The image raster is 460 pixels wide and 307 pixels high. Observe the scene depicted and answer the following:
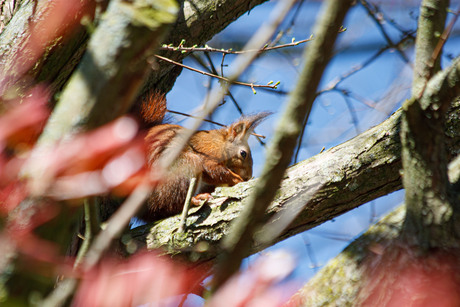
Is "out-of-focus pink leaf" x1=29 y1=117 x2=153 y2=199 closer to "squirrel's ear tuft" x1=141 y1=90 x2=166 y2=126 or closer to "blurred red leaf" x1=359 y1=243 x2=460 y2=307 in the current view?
"blurred red leaf" x1=359 y1=243 x2=460 y2=307

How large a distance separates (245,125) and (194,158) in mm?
647

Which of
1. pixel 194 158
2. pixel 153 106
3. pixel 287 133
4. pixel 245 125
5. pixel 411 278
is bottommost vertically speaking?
pixel 245 125

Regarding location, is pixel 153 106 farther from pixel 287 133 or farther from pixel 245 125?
pixel 287 133

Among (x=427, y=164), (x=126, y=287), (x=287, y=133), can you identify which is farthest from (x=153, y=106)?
(x=287, y=133)

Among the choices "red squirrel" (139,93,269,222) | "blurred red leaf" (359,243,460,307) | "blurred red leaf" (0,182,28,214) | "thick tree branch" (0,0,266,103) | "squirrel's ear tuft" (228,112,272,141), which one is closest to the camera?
"blurred red leaf" (0,182,28,214)

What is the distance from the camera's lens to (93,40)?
0.83 meters

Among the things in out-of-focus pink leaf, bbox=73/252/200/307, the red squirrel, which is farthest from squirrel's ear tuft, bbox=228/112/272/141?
out-of-focus pink leaf, bbox=73/252/200/307

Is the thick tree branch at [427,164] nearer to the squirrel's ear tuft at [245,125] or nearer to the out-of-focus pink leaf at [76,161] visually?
the out-of-focus pink leaf at [76,161]

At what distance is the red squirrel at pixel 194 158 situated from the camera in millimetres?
2812

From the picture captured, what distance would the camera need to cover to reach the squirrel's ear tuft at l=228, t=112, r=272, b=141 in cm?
361

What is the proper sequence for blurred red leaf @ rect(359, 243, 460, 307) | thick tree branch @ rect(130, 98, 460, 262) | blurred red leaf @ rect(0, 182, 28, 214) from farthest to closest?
1. thick tree branch @ rect(130, 98, 460, 262)
2. blurred red leaf @ rect(359, 243, 460, 307)
3. blurred red leaf @ rect(0, 182, 28, 214)

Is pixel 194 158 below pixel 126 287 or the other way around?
below

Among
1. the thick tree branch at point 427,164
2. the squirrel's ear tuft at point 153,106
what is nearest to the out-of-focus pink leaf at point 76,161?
the thick tree branch at point 427,164

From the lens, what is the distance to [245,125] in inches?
143
